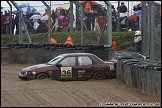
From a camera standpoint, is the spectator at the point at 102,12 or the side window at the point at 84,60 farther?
the spectator at the point at 102,12

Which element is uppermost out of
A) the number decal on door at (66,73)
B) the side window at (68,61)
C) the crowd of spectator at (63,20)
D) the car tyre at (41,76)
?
the crowd of spectator at (63,20)

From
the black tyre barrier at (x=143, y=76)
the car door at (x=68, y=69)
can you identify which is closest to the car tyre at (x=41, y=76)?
the car door at (x=68, y=69)

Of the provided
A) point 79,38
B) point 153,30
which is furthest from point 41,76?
point 79,38

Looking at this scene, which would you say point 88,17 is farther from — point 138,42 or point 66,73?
point 66,73

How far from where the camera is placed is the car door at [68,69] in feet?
51.3

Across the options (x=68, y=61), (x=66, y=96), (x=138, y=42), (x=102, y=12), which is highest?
(x=102, y=12)

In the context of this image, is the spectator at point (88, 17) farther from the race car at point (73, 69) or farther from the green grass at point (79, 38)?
the race car at point (73, 69)

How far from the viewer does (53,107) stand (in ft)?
30.4

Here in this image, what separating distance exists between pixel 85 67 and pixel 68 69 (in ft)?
2.04

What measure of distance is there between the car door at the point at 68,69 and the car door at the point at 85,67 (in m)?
0.18

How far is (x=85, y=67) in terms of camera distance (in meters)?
16.0

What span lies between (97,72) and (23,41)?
10.7 metres

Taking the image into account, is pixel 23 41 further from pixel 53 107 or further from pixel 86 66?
pixel 53 107

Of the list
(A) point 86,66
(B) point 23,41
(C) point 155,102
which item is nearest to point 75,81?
(A) point 86,66
